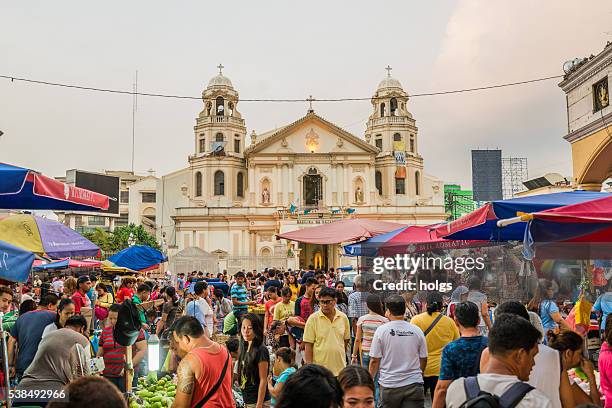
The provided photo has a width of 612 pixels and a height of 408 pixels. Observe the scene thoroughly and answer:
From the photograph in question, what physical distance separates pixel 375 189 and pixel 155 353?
4433cm

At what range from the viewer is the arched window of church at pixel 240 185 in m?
52.2

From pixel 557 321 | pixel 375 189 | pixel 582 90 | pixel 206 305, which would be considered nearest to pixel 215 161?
pixel 375 189

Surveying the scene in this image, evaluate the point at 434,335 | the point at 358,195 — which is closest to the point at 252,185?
the point at 358,195

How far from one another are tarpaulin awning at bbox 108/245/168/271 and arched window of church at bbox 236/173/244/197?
35.5 meters

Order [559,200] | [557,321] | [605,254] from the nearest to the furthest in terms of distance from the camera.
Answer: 1. [559,200]
2. [557,321]
3. [605,254]

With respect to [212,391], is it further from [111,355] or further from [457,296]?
[457,296]

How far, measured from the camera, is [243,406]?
20.8ft

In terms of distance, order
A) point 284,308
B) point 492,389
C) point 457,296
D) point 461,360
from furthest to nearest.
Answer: point 284,308 < point 457,296 < point 461,360 < point 492,389

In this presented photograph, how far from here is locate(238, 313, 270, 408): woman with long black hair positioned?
Answer: 5.99 m

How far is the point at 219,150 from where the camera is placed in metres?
51.3

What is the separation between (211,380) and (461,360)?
2.02 meters

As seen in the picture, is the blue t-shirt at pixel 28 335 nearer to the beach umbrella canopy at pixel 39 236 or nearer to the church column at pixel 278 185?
the beach umbrella canopy at pixel 39 236

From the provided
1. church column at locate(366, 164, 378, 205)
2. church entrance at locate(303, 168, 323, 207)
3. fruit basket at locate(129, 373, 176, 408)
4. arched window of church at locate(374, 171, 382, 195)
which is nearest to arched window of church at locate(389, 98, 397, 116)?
arched window of church at locate(374, 171, 382, 195)

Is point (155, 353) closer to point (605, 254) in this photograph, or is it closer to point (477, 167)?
point (605, 254)
